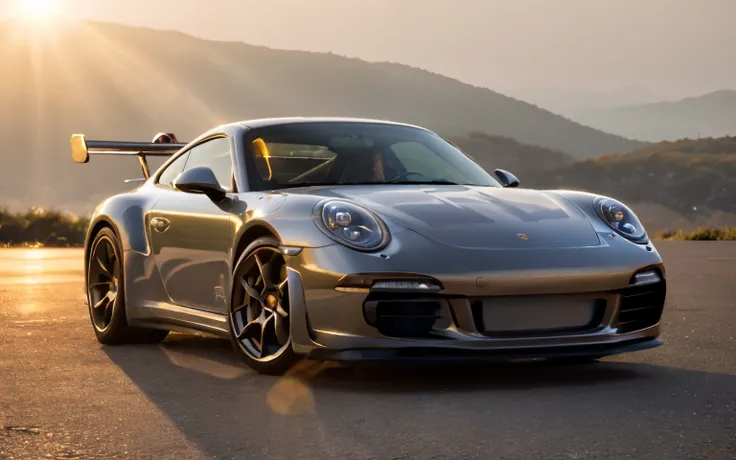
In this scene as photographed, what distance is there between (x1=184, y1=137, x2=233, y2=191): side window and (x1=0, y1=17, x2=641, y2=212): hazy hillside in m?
126

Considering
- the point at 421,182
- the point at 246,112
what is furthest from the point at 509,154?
the point at 421,182

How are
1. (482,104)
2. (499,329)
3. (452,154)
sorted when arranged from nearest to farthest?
(499,329) → (452,154) → (482,104)

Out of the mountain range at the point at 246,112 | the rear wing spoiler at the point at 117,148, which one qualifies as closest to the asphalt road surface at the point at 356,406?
the rear wing spoiler at the point at 117,148

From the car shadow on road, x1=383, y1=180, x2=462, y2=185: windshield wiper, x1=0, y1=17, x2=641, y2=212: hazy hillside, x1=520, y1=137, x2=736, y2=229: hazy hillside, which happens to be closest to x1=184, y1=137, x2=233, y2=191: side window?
x1=383, y1=180, x2=462, y2=185: windshield wiper

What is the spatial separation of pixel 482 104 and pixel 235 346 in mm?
184168

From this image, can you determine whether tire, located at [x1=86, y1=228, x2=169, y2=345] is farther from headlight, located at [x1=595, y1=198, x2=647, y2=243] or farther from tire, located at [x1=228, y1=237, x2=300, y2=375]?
headlight, located at [x1=595, y1=198, x2=647, y2=243]

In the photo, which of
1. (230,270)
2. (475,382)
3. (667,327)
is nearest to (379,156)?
(230,270)

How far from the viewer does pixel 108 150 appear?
944 cm

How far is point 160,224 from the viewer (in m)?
7.81

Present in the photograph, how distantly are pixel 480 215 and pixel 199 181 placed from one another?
1.57 metres

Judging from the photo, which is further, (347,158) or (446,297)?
(347,158)

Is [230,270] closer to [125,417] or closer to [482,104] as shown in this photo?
[125,417]

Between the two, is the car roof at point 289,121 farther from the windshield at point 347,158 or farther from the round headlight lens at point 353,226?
the round headlight lens at point 353,226

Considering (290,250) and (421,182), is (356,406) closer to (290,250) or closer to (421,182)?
(290,250)
